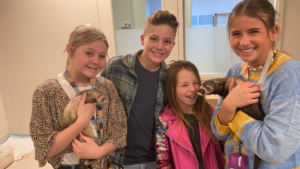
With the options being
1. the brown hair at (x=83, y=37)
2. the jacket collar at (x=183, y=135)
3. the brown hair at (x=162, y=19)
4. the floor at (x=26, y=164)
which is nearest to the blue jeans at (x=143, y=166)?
the jacket collar at (x=183, y=135)

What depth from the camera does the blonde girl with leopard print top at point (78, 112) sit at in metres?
0.82

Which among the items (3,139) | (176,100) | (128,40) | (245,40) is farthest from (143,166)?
(3,139)

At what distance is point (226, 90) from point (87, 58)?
0.72m

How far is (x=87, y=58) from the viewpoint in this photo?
866 mm

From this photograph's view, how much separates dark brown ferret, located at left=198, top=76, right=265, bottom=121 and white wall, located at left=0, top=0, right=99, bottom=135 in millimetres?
1737

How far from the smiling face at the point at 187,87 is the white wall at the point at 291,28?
1.32 m

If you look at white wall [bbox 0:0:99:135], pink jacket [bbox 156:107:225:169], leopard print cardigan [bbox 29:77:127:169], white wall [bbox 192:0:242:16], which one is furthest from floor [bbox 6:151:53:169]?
white wall [bbox 192:0:242:16]

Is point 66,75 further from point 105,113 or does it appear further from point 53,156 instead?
point 53,156

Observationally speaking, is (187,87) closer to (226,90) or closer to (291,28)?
(226,90)

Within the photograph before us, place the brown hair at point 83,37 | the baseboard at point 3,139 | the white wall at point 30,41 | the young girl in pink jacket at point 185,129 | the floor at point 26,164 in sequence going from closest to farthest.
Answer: the brown hair at point 83,37 → the young girl in pink jacket at point 185,129 → the floor at point 26,164 → the white wall at point 30,41 → the baseboard at point 3,139

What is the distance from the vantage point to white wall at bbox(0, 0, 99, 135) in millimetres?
2248

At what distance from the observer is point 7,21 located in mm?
2412

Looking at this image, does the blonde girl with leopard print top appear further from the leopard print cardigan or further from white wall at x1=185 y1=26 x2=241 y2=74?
white wall at x1=185 y1=26 x2=241 y2=74

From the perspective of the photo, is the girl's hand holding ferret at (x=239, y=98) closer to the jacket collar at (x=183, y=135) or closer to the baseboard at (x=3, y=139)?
the jacket collar at (x=183, y=135)
